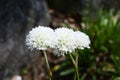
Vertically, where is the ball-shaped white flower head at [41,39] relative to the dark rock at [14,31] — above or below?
below

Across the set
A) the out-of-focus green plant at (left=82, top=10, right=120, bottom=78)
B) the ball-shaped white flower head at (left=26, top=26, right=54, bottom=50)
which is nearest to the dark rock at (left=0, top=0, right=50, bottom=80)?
the out-of-focus green plant at (left=82, top=10, right=120, bottom=78)

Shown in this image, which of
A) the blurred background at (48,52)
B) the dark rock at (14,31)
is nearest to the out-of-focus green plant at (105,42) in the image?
the blurred background at (48,52)

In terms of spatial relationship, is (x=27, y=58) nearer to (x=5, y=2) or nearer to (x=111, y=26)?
(x=5, y=2)

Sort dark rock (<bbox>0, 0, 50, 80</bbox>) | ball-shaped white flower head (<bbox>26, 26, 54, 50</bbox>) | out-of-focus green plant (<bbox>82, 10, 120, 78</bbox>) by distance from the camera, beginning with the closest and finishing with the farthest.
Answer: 1. ball-shaped white flower head (<bbox>26, 26, 54, 50</bbox>)
2. dark rock (<bbox>0, 0, 50, 80</bbox>)
3. out-of-focus green plant (<bbox>82, 10, 120, 78</bbox>)

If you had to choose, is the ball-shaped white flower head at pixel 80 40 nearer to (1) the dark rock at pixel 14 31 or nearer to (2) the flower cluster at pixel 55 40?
(2) the flower cluster at pixel 55 40

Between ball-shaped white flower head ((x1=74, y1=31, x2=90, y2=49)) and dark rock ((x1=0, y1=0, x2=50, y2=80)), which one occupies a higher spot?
dark rock ((x1=0, y1=0, x2=50, y2=80))

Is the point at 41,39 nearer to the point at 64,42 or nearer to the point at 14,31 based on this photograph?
the point at 64,42

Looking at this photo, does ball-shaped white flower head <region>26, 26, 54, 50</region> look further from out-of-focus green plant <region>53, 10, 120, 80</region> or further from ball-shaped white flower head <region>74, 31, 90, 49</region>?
out-of-focus green plant <region>53, 10, 120, 80</region>

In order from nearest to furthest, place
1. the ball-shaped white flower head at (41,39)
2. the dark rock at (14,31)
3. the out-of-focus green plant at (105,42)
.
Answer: the ball-shaped white flower head at (41,39)
the dark rock at (14,31)
the out-of-focus green plant at (105,42)
